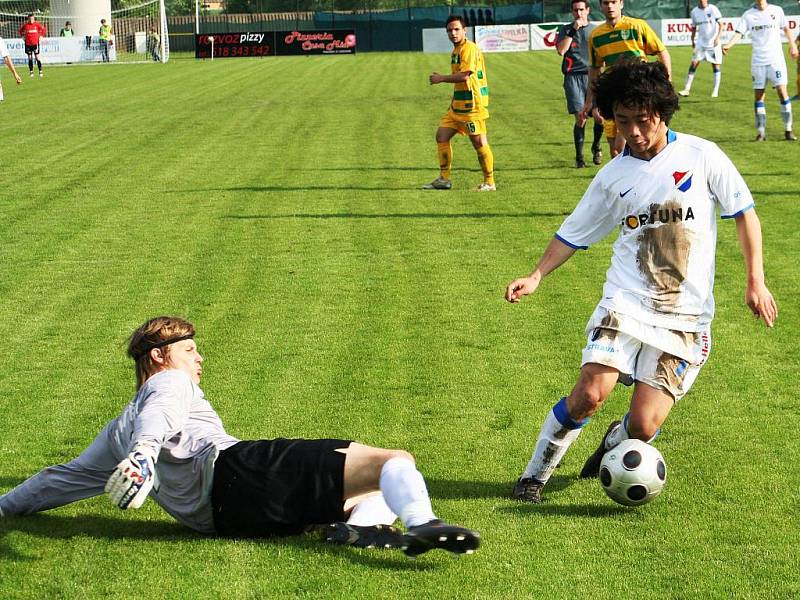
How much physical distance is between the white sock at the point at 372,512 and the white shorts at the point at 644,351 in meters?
1.11

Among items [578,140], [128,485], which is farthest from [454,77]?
[128,485]

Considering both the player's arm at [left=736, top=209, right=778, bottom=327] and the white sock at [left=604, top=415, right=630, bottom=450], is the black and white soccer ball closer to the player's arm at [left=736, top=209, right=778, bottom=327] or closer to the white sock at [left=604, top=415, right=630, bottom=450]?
the white sock at [left=604, top=415, right=630, bottom=450]

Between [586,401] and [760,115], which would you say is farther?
[760,115]

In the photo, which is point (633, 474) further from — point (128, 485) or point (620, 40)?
point (620, 40)

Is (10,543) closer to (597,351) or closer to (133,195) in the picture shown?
(597,351)

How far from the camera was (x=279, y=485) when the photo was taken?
15.3ft

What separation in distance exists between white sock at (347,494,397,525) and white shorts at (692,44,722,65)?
73.9 ft

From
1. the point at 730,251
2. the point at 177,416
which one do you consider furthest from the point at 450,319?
the point at 177,416

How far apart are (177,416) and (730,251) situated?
753 centimetres

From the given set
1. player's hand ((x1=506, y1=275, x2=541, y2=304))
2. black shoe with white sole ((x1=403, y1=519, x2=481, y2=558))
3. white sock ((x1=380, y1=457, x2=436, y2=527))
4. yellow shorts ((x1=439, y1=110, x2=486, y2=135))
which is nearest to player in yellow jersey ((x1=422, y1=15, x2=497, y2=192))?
yellow shorts ((x1=439, y1=110, x2=486, y2=135))

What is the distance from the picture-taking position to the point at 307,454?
4688mm

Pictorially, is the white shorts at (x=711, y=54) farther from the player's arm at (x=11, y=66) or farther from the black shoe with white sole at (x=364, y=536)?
the black shoe with white sole at (x=364, y=536)

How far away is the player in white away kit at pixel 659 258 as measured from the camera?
4.96 m

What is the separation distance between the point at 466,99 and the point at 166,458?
1015 centimetres
